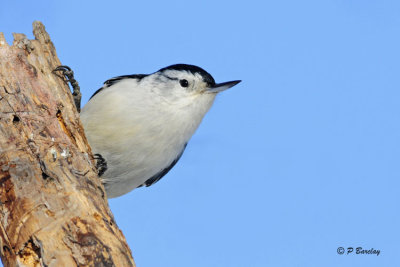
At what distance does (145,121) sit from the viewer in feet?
11.2

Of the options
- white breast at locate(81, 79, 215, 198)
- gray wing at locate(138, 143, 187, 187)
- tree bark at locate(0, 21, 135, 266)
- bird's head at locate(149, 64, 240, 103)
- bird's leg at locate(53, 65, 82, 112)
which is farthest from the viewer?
gray wing at locate(138, 143, 187, 187)

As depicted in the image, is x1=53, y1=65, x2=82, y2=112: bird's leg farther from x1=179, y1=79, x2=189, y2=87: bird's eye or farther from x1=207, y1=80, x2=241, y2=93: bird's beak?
x1=207, y1=80, x2=241, y2=93: bird's beak

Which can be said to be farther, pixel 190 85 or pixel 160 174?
pixel 160 174

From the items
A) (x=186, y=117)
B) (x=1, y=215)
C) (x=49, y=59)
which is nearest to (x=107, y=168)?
(x=186, y=117)

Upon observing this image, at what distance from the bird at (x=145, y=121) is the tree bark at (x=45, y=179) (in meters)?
0.56

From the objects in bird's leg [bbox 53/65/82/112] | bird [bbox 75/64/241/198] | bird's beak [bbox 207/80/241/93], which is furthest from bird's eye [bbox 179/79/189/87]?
Result: bird's leg [bbox 53/65/82/112]

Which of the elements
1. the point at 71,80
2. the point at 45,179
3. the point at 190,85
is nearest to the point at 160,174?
the point at 190,85

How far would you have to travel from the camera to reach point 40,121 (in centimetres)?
256

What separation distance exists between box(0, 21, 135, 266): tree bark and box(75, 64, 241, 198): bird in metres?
0.56

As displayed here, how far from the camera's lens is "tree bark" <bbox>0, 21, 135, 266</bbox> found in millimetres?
2094

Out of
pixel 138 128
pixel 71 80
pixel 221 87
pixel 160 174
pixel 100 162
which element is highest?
pixel 71 80

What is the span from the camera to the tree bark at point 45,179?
2.09m

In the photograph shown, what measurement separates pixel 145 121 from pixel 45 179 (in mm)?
1169

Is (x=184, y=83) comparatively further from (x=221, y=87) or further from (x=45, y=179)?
(x=45, y=179)
